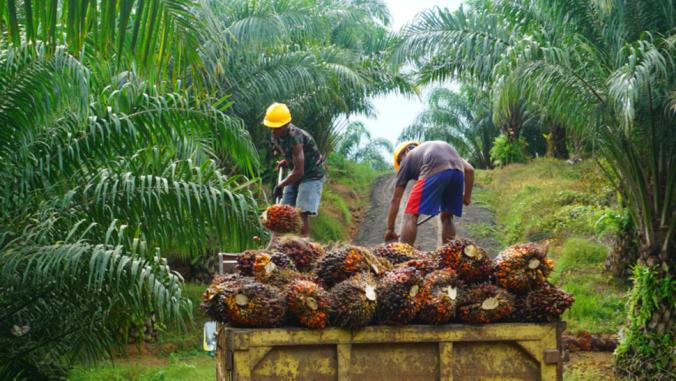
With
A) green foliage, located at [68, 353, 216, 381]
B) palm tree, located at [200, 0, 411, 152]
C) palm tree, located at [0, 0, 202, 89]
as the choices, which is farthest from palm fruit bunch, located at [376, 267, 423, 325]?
palm tree, located at [200, 0, 411, 152]

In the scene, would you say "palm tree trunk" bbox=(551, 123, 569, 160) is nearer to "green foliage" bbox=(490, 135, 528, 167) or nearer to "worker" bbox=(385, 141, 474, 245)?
"green foliage" bbox=(490, 135, 528, 167)

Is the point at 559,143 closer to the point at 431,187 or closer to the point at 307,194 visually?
the point at 307,194

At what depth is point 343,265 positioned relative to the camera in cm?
519

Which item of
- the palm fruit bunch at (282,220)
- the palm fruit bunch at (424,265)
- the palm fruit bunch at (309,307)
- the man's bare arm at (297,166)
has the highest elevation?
the man's bare arm at (297,166)

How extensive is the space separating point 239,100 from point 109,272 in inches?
377

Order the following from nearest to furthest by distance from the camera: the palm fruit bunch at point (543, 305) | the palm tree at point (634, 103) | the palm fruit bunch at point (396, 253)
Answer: the palm fruit bunch at point (543, 305) < the palm fruit bunch at point (396, 253) < the palm tree at point (634, 103)

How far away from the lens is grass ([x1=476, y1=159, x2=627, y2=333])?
12727 millimetres

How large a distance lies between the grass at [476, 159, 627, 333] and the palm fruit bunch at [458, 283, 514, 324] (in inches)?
287

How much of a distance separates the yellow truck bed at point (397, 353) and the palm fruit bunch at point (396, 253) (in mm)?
993

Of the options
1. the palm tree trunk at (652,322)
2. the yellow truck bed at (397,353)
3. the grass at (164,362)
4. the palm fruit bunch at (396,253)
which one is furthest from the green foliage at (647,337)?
the yellow truck bed at (397,353)

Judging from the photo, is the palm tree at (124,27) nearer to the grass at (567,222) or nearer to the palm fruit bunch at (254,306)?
the palm fruit bunch at (254,306)

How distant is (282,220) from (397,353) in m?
1.94

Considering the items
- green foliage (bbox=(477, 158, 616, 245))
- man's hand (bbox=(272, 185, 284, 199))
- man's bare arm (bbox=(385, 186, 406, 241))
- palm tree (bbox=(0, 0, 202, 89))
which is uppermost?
green foliage (bbox=(477, 158, 616, 245))

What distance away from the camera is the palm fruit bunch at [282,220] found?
21.5 feet
